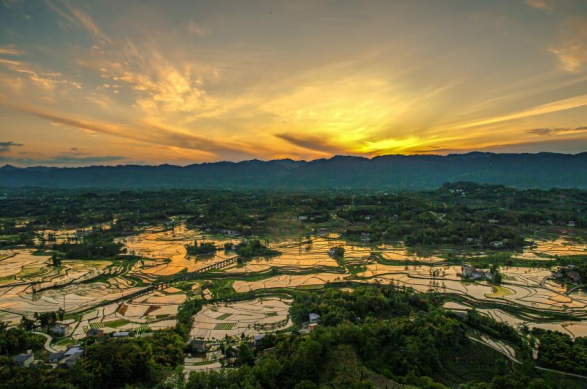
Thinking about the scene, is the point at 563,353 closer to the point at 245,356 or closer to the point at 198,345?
the point at 245,356

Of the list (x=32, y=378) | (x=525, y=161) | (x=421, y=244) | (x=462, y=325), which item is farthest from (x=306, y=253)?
(x=525, y=161)

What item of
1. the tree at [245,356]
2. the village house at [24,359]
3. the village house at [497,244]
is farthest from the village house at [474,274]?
the village house at [24,359]

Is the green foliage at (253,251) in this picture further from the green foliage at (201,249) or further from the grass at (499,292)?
the grass at (499,292)

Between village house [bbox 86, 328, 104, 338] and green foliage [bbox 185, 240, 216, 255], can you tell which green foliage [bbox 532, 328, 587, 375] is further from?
green foliage [bbox 185, 240, 216, 255]

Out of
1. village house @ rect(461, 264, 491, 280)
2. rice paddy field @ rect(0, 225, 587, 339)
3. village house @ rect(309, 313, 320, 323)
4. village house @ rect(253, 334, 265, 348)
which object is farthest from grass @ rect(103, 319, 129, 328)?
village house @ rect(461, 264, 491, 280)

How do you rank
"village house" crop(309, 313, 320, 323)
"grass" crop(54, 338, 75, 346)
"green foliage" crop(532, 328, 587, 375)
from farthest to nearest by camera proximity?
1. "village house" crop(309, 313, 320, 323)
2. "grass" crop(54, 338, 75, 346)
3. "green foliage" crop(532, 328, 587, 375)
